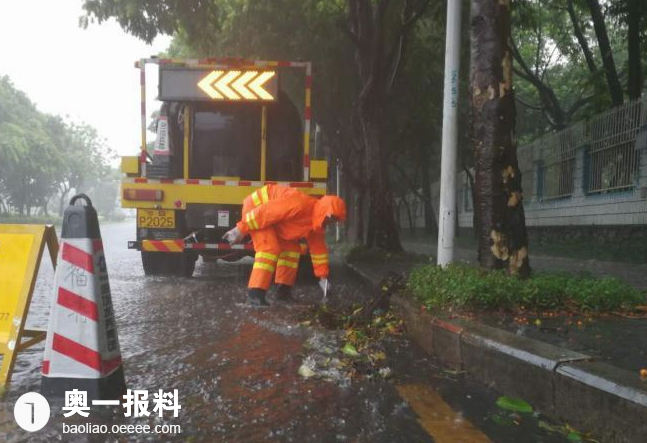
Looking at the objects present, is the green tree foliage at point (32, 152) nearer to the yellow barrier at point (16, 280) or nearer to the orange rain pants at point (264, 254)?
the orange rain pants at point (264, 254)

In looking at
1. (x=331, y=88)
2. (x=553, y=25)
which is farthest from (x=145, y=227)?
(x=553, y=25)

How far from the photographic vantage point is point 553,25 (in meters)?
17.8

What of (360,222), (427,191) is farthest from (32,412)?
(427,191)

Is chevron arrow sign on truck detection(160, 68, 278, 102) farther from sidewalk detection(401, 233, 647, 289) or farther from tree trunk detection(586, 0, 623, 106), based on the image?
A: tree trunk detection(586, 0, 623, 106)

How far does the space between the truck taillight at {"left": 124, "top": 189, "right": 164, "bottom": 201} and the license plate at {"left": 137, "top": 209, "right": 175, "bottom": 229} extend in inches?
7.2

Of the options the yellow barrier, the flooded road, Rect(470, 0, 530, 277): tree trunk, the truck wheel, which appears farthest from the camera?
the truck wheel

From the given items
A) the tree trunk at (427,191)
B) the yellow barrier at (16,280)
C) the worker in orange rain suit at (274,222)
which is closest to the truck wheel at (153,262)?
the worker in orange rain suit at (274,222)

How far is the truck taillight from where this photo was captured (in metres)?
7.61

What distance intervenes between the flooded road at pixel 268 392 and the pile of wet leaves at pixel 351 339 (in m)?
0.06

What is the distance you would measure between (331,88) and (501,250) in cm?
1160

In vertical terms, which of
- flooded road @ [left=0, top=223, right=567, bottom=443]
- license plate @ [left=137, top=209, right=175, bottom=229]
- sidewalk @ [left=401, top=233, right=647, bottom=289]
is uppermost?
license plate @ [left=137, top=209, right=175, bottom=229]

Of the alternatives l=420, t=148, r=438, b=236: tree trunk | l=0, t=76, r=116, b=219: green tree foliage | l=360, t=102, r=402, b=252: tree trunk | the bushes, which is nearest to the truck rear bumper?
the bushes

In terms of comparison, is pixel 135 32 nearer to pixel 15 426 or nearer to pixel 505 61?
pixel 505 61

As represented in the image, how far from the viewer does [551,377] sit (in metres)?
2.86
